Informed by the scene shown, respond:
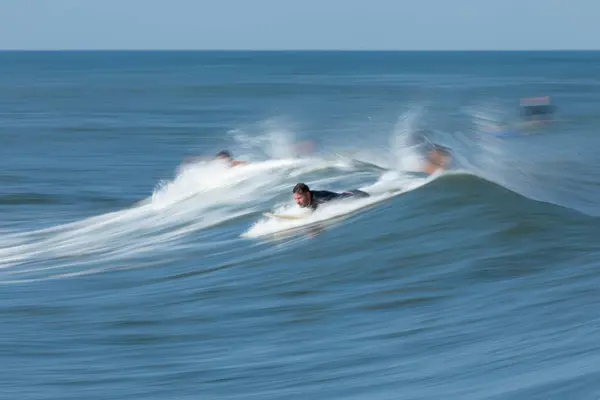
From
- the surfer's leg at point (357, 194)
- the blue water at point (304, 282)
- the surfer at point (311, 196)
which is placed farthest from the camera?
the surfer's leg at point (357, 194)

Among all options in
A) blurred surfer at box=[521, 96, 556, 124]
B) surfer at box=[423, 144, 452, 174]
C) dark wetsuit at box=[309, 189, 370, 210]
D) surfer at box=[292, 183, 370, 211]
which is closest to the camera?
surfer at box=[292, 183, 370, 211]

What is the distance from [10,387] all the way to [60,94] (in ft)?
251

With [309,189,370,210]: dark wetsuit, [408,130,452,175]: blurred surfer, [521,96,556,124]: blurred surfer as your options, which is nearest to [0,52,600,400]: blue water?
[309,189,370,210]: dark wetsuit

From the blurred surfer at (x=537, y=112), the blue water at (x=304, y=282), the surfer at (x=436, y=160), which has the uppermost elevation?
the blurred surfer at (x=537, y=112)

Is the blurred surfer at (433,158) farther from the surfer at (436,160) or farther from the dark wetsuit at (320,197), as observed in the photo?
the dark wetsuit at (320,197)

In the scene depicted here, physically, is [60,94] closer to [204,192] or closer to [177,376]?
[204,192]

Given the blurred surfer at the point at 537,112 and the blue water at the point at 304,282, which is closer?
the blue water at the point at 304,282

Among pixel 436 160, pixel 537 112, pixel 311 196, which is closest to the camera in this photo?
pixel 311 196

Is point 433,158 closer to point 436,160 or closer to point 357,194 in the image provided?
point 436,160

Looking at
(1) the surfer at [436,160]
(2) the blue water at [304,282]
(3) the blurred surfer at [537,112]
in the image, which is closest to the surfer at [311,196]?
(2) the blue water at [304,282]

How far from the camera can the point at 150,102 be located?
7262 cm

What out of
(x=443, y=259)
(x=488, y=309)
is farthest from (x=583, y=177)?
(x=488, y=309)

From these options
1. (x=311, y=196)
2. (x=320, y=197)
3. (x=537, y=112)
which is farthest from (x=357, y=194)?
(x=537, y=112)

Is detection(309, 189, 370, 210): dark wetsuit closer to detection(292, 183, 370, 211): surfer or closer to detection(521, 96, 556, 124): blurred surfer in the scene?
detection(292, 183, 370, 211): surfer
